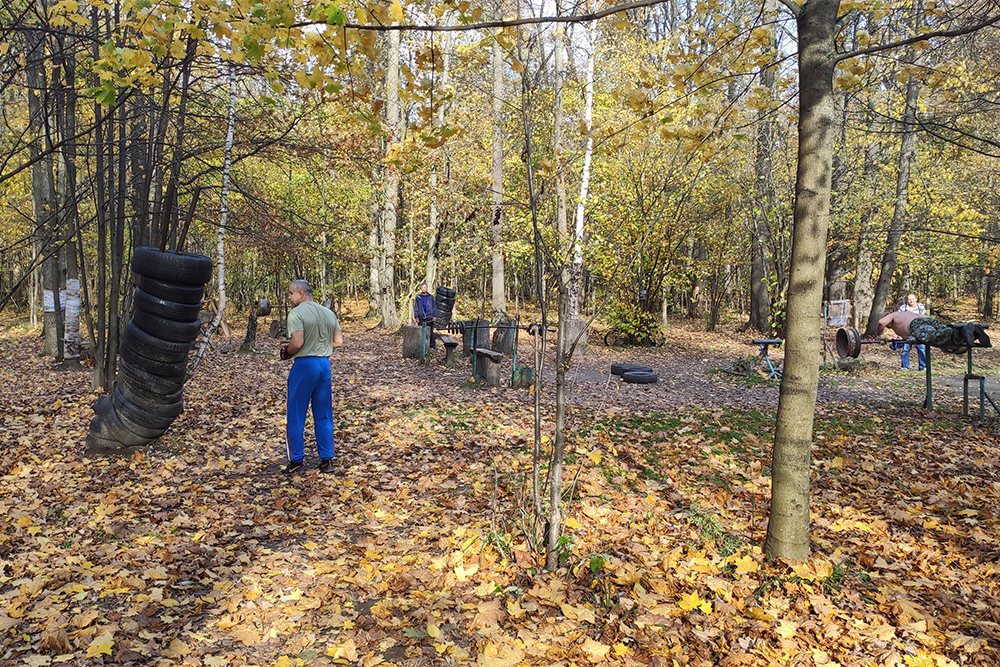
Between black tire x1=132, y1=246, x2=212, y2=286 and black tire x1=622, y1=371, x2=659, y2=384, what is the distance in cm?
813

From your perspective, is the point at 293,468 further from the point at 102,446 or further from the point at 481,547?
the point at 481,547

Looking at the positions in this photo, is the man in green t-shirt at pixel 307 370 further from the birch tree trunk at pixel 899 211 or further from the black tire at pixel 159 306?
the birch tree trunk at pixel 899 211

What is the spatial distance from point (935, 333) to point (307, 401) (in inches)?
310

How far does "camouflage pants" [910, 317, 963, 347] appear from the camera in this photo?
7832mm

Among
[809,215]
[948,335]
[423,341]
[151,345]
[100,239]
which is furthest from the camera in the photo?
[423,341]

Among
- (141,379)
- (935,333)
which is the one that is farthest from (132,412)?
(935,333)

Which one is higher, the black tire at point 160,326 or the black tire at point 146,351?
the black tire at point 160,326

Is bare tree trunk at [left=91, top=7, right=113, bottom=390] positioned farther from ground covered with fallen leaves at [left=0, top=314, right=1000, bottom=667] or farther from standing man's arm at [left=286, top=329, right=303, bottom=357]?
standing man's arm at [left=286, top=329, right=303, bottom=357]

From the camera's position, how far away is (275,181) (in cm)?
2202

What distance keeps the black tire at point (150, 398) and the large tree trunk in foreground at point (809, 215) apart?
5.62 meters

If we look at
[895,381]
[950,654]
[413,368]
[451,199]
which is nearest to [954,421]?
[895,381]

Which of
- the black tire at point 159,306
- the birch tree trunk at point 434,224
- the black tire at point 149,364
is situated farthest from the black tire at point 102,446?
the birch tree trunk at point 434,224

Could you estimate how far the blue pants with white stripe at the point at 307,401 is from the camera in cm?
560

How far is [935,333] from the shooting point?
7977mm
